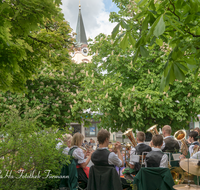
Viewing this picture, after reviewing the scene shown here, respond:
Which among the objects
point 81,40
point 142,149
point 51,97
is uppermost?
point 81,40

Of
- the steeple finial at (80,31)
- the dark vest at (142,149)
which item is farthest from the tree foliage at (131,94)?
the steeple finial at (80,31)

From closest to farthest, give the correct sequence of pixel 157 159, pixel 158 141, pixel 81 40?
pixel 157 159 < pixel 158 141 < pixel 81 40

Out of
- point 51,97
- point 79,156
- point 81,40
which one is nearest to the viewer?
point 79,156

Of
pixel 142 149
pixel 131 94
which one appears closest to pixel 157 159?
pixel 142 149

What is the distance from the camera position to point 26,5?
285 cm

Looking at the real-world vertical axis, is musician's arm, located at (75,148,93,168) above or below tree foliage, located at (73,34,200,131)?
below

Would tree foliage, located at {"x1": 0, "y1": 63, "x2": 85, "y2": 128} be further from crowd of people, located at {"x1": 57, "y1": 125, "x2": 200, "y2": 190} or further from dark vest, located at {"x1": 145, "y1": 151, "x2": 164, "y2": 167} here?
dark vest, located at {"x1": 145, "y1": 151, "x2": 164, "y2": 167}

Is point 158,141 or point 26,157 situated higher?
point 158,141

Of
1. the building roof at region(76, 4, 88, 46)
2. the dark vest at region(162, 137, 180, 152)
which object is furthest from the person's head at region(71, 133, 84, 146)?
the building roof at region(76, 4, 88, 46)

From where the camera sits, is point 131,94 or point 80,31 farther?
point 80,31

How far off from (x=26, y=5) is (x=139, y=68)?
918 centimetres

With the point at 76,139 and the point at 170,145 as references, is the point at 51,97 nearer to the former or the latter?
the point at 170,145

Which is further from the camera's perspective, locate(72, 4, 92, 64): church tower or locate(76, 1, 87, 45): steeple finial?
locate(76, 1, 87, 45): steeple finial

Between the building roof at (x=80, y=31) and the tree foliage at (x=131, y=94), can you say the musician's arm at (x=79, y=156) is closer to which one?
the tree foliage at (x=131, y=94)
